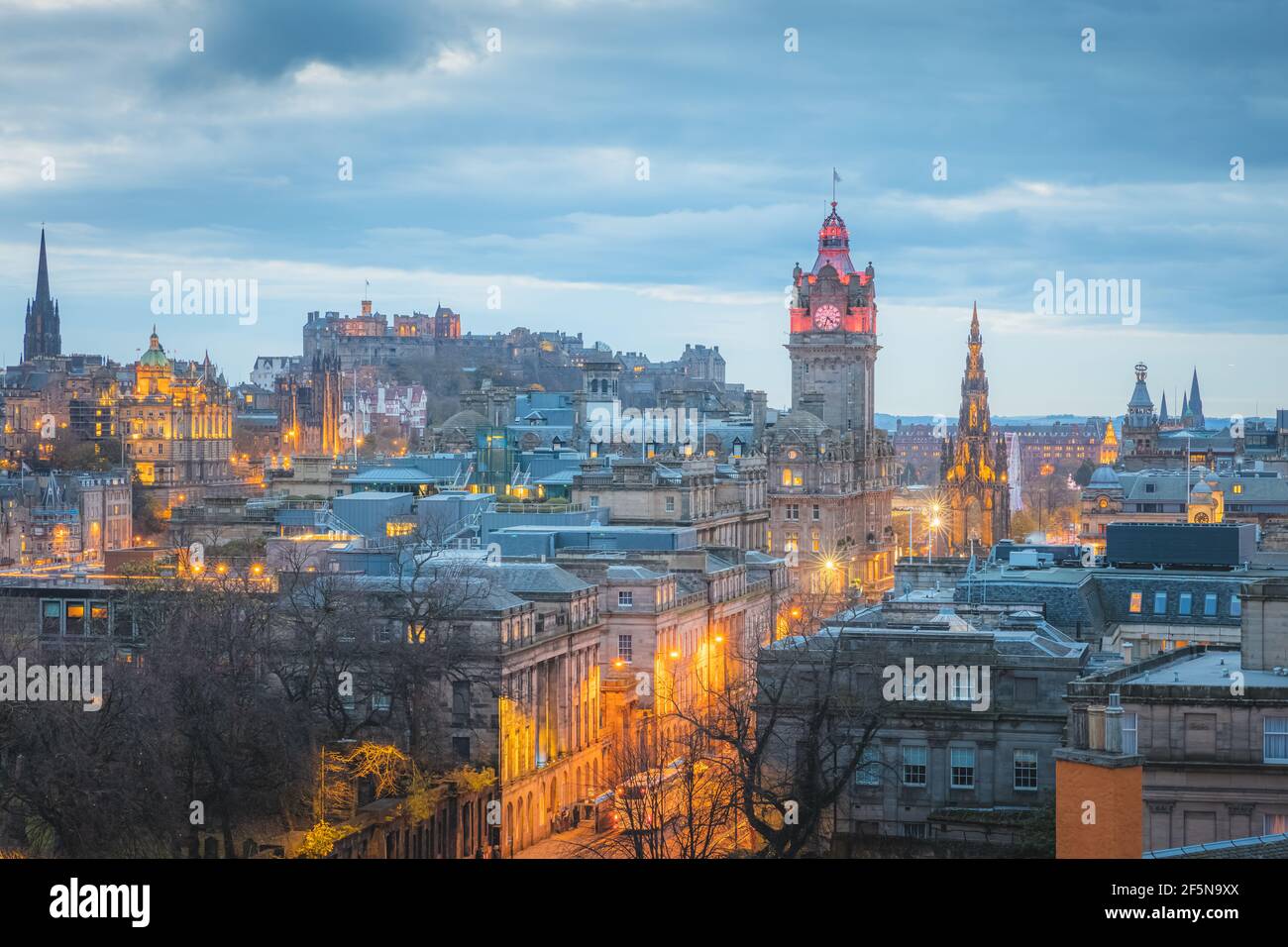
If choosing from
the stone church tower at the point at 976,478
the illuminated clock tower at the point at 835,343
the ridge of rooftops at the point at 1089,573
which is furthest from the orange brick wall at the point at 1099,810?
the stone church tower at the point at 976,478

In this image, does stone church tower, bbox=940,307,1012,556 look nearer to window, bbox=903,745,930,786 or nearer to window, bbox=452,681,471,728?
window, bbox=452,681,471,728

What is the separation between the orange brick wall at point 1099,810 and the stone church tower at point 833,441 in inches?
3475

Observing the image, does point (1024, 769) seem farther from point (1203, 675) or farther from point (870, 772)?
point (1203, 675)

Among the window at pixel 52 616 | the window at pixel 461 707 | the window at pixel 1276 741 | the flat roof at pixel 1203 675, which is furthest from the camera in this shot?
the window at pixel 52 616

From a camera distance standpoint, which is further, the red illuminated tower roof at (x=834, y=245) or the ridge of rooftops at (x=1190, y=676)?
the red illuminated tower roof at (x=834, y=245)

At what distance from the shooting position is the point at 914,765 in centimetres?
4753

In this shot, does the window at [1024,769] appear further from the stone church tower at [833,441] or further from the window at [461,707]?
the stone church tower at [833,441]

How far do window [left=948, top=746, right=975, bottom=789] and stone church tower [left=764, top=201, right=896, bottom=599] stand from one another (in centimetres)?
7489

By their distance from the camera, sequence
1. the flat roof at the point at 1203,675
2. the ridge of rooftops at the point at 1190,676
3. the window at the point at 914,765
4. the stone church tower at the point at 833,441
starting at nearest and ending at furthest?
the ridge of rooftops at the point at 1190,676 → the flat roof at the point at 1203,675 → the window at the point at 914,765 → the stone church tower at the point at 833,441

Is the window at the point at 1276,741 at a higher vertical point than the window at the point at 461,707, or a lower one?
higher

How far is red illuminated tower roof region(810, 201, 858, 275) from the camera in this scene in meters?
146

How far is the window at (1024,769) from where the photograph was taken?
4688cm
